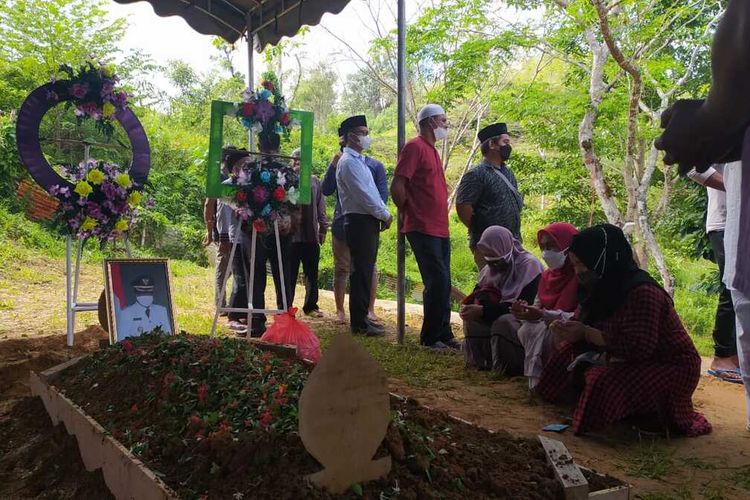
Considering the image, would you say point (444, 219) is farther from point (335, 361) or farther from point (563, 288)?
point (335, 361)

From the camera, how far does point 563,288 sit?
3531mm

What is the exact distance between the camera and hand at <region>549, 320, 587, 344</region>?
3018mm

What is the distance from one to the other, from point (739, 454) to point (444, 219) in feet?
8.82

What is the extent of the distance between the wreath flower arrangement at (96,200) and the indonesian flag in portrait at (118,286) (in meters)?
0.44

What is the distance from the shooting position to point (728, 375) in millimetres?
4000

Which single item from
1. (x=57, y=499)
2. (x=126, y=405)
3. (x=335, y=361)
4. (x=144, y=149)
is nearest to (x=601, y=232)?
(x=335, y=361)

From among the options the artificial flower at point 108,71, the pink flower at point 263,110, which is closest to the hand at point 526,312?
the pink flower at point 263,110

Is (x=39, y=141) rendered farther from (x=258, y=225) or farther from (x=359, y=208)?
(x=359, y=208)

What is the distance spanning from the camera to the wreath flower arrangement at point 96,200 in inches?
163

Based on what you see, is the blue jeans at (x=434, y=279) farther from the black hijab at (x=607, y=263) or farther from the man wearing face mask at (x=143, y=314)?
the man wearing face mask at (x=143, y=314)

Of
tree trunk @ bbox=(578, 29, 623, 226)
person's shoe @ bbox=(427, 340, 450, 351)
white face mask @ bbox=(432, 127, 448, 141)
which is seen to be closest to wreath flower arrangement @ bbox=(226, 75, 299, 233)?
white face mask @ bbox=(432, 127, 448, 141)

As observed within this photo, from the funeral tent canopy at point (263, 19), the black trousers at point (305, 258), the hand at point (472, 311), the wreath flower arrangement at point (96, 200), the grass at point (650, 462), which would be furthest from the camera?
the black trousers at point (305, 258)

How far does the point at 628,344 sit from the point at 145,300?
3122 millimetres

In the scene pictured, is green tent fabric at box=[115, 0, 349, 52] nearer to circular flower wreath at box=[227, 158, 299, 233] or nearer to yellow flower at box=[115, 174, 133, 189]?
circular flower wreath at box=[227, 158, 299, 233]
